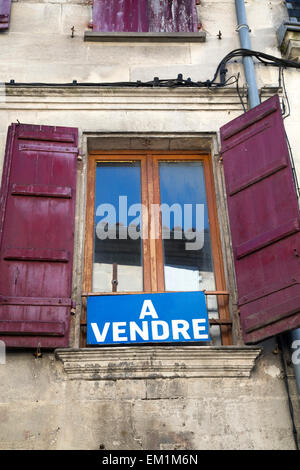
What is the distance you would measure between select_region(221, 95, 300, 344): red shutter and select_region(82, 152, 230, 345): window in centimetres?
44

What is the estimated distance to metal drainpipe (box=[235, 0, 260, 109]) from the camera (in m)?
6.73

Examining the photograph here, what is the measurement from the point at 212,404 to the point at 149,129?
3115 millimetres

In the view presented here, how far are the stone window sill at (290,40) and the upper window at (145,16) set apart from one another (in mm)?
1088

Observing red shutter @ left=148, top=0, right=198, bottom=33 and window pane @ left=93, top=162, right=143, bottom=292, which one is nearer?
window pane @ left=93, top=162, right=143, bottom=292

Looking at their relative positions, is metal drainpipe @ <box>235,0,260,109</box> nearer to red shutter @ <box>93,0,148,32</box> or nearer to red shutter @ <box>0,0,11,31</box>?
red shutter @ <box>93,0,148,32</box>

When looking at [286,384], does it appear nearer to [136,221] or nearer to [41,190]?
[136,221]

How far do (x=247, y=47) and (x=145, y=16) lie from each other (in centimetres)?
140

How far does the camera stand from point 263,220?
18.3ft

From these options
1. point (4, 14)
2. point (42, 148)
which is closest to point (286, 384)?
point (42, 148)

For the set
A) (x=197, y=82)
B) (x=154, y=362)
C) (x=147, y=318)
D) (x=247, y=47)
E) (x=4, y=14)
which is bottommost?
(x=154, y=362)

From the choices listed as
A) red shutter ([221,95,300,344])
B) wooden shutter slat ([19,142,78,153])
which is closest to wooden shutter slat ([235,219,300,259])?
red shutter ([221,95,300,344])

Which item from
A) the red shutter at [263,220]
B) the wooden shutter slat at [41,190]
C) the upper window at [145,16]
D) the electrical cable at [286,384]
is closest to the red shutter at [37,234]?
the wooden shutter slat at [41,190]

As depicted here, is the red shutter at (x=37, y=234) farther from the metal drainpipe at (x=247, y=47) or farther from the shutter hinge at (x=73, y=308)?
the metal drainpipe at (x=247, y=47)

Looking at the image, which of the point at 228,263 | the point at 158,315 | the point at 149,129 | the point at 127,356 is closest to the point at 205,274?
the point at 228,263
